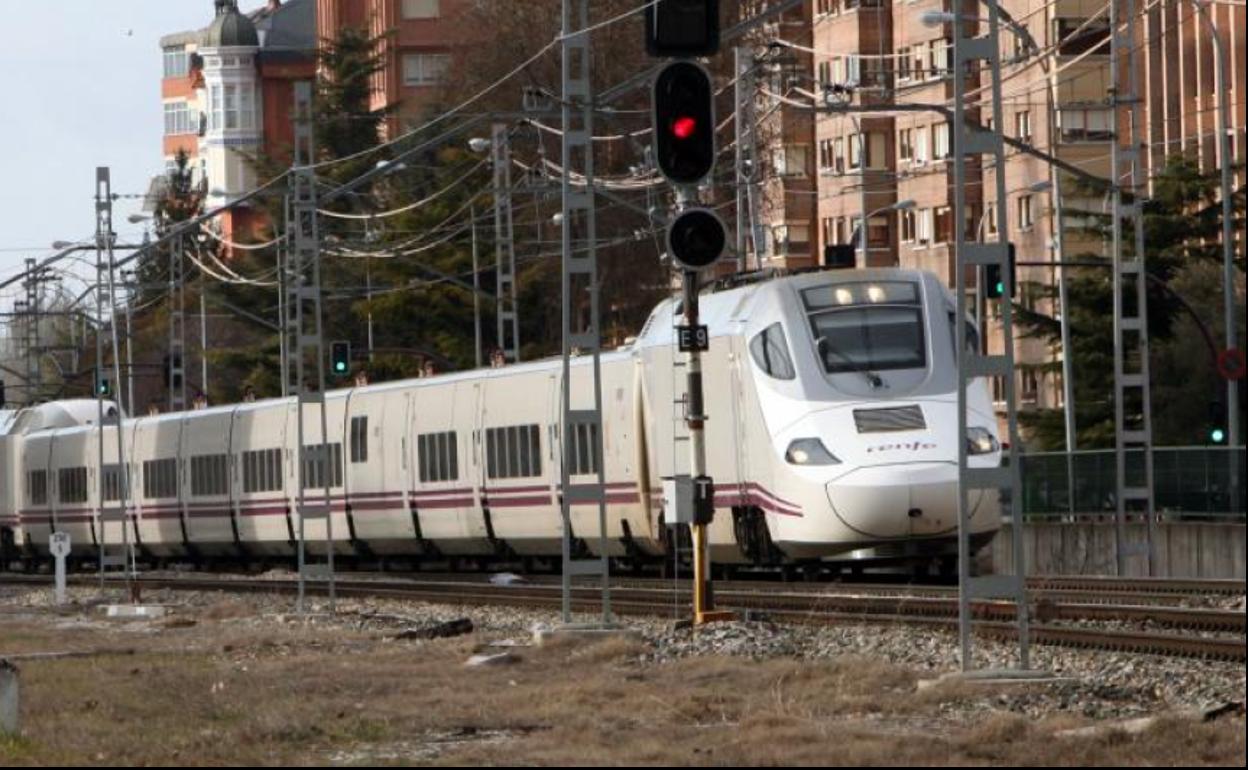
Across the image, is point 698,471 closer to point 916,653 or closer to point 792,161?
point 916,653

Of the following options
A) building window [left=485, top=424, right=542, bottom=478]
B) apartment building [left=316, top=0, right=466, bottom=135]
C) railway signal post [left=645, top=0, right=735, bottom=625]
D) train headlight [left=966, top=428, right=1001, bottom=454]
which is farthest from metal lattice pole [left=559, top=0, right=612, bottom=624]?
apartment building [left=316, top=0, right=466, bottom=135]

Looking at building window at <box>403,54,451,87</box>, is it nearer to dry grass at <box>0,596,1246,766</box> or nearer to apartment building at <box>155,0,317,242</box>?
apartment building at <box>155,0,317,242</box>

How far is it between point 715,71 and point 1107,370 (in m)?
26.9

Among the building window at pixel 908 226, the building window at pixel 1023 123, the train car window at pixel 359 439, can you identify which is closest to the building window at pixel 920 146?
the building window at pixel 908 226

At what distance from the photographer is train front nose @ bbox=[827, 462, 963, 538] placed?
33688 mm

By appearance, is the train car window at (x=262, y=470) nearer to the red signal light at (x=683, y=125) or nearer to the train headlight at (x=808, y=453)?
the train headlight at (x=808, y=453)

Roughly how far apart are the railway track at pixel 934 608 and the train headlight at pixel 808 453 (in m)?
1.32

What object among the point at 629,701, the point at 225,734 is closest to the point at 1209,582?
the point at 629,701

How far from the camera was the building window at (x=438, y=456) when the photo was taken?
165 ft

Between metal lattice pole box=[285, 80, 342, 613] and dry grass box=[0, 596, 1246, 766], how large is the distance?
1128 cm

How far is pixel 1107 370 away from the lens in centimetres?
6888

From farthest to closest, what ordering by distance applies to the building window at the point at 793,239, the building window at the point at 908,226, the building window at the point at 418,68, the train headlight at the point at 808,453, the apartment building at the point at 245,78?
the apartment building at the point at 245,78 < the building window at the point at 418,68 < the building window at the point at 793,239 < the building window at the point at 908,226 < the train headlight at the point at 808,453

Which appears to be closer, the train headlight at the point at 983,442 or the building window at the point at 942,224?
the train headlight at the point at 983,442

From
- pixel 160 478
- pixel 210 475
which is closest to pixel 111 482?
pixel 160 478
